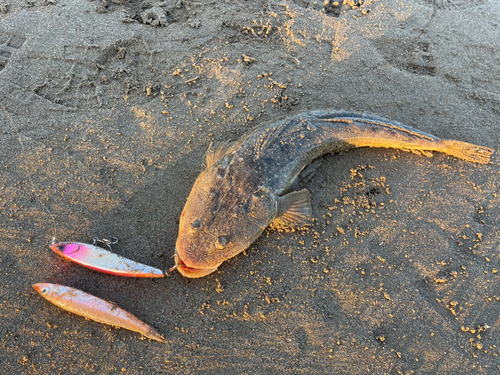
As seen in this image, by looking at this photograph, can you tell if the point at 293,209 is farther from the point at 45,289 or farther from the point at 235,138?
the point at 45,289

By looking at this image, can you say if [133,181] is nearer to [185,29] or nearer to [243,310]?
[243,310]

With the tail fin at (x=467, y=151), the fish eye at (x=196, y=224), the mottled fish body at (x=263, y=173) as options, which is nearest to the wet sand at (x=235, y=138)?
the tail fin at (x=467, y=151)

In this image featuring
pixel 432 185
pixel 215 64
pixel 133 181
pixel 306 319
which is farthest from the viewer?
pixel 215 64

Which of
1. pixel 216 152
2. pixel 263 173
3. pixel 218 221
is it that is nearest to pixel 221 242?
pixel 218 221

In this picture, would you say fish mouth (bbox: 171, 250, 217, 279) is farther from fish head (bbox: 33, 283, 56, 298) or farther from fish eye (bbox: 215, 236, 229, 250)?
fish head (bbox: 33, 283, 56, 298)

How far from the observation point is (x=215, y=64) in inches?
185

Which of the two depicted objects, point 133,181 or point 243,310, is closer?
point 243,310

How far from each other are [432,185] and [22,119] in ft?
16.5

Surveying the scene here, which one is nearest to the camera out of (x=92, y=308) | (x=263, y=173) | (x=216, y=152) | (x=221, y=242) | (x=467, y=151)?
(x=92, y=308)

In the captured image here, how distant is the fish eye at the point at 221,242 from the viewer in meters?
3.13

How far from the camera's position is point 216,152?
3807mm

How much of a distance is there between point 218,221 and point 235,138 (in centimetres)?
136

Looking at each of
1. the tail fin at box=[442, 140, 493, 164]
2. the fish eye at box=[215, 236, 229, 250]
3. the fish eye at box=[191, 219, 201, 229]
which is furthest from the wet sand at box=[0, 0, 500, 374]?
the fish eye at box=[191, 219, 201, 229]

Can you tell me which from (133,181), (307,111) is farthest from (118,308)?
(307,111)
